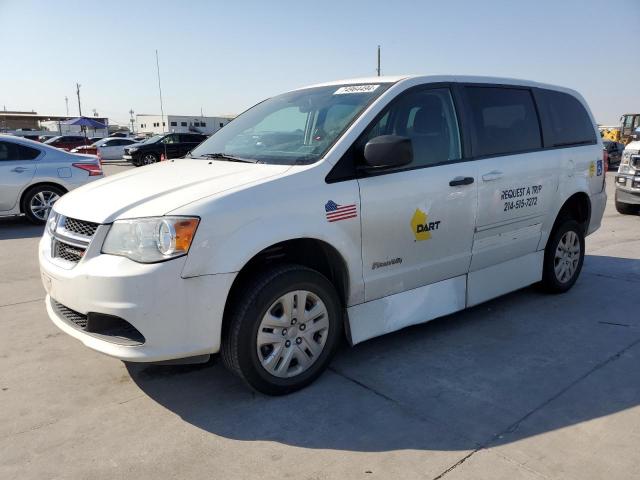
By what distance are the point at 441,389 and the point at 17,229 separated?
8.28m

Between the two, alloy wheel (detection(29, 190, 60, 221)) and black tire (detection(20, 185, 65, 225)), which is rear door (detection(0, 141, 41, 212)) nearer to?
black tire (detection(20, 185, 65, 225))

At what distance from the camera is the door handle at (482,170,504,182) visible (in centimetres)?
400

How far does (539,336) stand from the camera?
162 inches

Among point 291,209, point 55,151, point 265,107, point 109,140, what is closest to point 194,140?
point 109,140

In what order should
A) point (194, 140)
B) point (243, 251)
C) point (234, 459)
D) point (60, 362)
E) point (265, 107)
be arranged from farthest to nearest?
point (194, 140)
point (265, 107)
point (60, 362)
point (243, 251)
point (234, 459)

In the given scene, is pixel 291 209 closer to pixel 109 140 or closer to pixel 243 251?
pixel 243 251

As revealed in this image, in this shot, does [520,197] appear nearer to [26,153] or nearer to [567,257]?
[567,257]

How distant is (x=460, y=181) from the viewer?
12.5ft

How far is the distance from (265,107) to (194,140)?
22.2 meters

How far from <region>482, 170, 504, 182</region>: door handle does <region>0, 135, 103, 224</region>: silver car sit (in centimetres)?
759

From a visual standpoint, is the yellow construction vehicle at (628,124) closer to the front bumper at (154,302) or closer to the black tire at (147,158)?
the black tire at (147,158)

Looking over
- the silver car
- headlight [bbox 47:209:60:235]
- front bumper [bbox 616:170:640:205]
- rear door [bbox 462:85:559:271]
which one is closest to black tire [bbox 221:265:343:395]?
headlight [bbox 47:209:60:235]

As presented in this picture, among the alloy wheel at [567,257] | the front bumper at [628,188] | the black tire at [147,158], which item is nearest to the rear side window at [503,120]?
the alloy wheel at [567,257]

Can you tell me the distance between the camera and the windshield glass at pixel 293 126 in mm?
A: 3418
